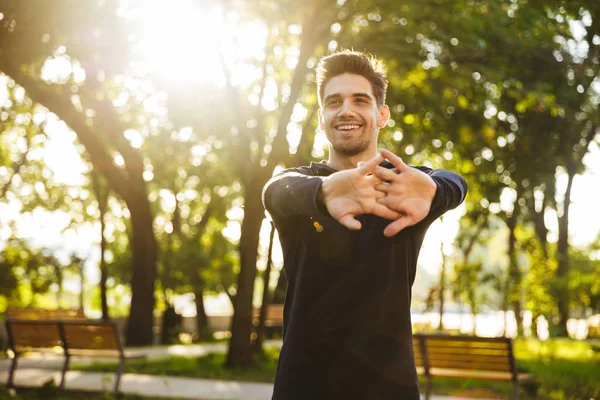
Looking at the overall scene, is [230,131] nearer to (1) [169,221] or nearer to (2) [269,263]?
(2) [269,263]

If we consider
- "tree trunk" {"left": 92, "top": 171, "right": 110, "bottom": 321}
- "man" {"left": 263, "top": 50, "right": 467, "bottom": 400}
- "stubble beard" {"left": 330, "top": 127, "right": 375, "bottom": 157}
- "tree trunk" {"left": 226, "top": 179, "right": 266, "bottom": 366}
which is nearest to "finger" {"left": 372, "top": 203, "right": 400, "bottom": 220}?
"man" {"left": 263, "top": 50, "right": 467, "bottom": 400}

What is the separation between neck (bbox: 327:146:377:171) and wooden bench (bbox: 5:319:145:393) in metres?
8.30

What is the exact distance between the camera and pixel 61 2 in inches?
397

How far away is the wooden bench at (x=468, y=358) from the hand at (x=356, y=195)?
7.56 meters

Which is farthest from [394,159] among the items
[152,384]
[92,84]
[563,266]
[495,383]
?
[563,266]

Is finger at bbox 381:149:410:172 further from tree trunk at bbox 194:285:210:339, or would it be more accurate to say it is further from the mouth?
tree trunk at bbox 194:285:210:339

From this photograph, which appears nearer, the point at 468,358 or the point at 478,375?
the point at 478,375

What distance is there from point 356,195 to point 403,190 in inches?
5.6

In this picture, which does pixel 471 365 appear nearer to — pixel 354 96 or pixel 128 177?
pixel 354 96

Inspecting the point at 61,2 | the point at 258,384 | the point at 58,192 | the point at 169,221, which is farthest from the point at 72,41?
the point at 169,221

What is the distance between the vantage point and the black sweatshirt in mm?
2689

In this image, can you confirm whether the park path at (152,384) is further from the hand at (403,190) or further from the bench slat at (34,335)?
the hand at (403,190)

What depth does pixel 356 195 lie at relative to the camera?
219 cm

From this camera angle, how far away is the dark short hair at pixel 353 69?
296cm
